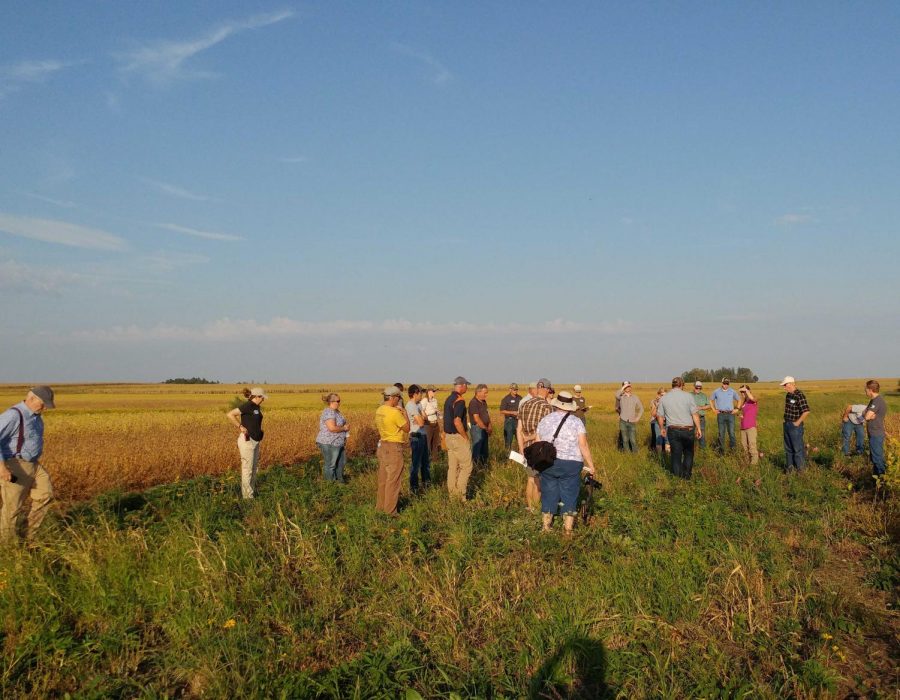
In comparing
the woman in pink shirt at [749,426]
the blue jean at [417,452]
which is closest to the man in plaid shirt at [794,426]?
the woman in pink shirt at [749,426]

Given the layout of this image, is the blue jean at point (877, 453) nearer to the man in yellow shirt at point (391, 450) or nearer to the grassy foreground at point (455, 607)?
the grassy foreground at point (455, 607)

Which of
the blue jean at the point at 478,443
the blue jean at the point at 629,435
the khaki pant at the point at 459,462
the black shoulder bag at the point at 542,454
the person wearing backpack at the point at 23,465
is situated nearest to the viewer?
the person wearing backpack at the point at 23,465

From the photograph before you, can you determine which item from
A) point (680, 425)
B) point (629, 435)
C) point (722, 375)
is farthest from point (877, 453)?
point (722, 375)

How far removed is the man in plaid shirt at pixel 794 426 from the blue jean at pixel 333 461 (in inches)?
312

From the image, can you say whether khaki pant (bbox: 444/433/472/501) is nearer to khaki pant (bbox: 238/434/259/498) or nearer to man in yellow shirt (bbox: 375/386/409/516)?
man in yellow shirt (bbox: 375/386/409/516)

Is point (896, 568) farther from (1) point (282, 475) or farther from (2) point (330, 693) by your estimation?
(1) point (282, 475)

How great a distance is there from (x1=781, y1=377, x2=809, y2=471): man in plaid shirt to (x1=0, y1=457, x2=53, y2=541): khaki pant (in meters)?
11.3

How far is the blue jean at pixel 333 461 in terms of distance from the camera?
11516mm

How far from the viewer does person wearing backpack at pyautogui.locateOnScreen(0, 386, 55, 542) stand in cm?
702

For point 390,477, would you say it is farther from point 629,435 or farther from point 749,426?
point 629,435

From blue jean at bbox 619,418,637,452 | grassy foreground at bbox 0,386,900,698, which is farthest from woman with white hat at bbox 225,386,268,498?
blue jean at bbox 619,418,637,452

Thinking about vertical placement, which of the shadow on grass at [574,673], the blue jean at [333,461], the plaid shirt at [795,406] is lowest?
the shadow on grass at [574,673]

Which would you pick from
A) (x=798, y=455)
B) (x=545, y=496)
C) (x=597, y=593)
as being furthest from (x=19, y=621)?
(x=798, y=455)

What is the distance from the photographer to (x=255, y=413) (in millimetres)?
9945
